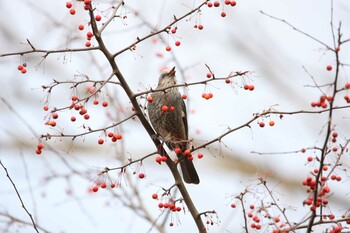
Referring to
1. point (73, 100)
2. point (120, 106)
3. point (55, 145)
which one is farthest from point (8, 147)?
point (73, 100)

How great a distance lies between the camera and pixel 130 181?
5836 mm

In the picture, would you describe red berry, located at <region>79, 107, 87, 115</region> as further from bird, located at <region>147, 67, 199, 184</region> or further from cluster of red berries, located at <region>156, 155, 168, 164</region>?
bird, located at <region>147, 67, 199, 184</region>

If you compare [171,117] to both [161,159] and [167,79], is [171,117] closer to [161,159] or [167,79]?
[167,79]

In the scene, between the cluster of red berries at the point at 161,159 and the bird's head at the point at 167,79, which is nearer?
the cluster of red berries at the point at 161,159

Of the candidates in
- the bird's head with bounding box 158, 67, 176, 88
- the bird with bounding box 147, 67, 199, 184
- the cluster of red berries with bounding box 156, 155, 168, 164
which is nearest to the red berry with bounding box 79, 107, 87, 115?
the cluster of red berries with bounding box 156, 155, 168, 164

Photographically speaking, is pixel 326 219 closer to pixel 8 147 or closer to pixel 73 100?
pixel 73 100

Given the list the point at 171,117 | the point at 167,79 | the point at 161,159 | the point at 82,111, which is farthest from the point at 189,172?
the point at 82,111

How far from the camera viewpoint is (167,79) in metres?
6.02

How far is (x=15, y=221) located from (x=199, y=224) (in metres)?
1.57

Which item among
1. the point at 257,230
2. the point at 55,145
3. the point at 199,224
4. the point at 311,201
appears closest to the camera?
the point at 311,201

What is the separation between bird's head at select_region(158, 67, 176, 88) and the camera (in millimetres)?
5948

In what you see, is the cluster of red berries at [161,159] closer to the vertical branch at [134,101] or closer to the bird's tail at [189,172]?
the vertical branch at [134,101]

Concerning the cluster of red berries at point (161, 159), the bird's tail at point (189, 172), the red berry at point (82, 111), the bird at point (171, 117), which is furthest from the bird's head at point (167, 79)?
the red berry at point (82, 111)

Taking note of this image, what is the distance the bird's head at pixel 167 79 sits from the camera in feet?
19.5
